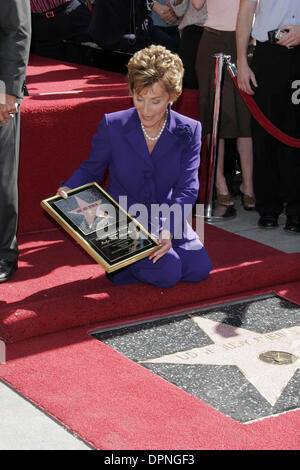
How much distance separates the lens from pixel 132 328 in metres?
3.78

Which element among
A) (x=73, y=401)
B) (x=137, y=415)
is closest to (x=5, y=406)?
(x=73, y=401)

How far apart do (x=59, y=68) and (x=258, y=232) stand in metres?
2.40

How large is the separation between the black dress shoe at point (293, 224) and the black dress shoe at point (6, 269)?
1.73 metres

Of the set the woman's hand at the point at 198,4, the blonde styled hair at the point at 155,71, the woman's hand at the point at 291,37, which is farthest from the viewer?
the woman's hand at the point at 198,4

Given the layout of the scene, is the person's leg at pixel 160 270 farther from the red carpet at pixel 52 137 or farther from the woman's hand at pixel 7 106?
the red carpet at pixel 52 137

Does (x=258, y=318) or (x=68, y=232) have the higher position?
(x=68, y=232)

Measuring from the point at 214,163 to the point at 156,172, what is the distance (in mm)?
1263

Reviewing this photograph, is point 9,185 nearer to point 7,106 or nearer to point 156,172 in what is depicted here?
point 7,106

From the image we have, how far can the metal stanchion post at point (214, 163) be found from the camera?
17.2 ft

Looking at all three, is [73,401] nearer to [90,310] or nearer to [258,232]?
[90,310]

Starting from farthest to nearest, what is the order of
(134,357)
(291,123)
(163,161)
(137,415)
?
(291,123), (163,161), (134,357), (137,415)

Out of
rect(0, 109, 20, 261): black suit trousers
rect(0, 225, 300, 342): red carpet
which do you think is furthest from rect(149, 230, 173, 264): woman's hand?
rect(0, 109, 20, 261): black suit trousers

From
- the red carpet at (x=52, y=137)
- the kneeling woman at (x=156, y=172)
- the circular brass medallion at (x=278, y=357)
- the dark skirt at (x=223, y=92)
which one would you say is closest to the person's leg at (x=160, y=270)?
the kneeling woman at (x=156, y=172)

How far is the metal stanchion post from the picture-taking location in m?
5.23
